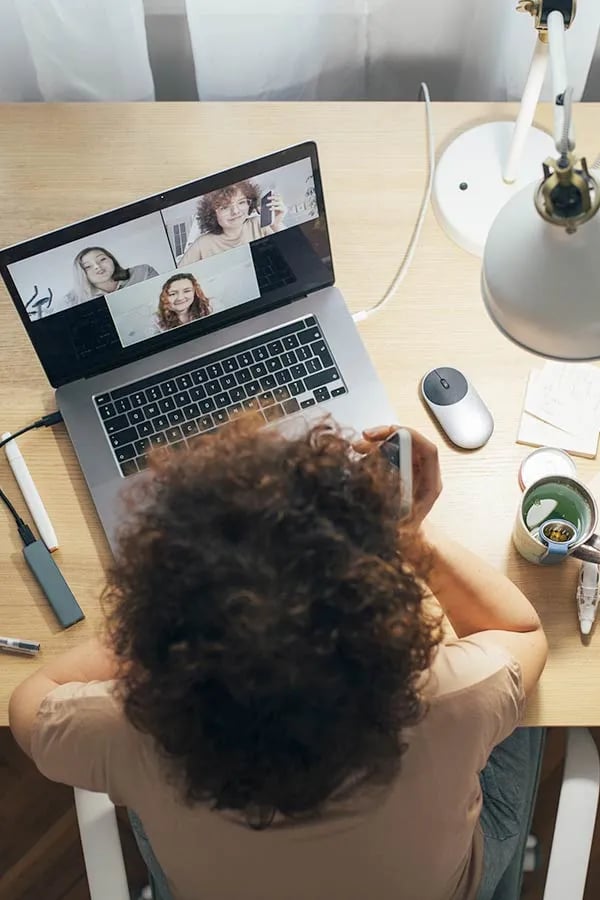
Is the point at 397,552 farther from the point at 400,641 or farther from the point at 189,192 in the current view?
the point at 189,192

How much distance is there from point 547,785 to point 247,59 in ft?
3.94

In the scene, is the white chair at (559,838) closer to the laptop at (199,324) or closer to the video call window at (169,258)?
the laptop at (199,324)

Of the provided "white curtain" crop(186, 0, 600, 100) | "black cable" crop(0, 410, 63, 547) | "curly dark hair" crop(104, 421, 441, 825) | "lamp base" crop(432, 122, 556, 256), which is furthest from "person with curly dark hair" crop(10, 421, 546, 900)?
"white curtain" crop(186, 0, 600, 100)

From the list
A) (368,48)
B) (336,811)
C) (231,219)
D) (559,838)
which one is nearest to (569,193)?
(231,219)

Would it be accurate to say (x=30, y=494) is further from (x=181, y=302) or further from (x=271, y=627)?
(x=271, y=627)

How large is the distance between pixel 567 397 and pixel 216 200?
0.45 m

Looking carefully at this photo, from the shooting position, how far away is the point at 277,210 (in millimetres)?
1045

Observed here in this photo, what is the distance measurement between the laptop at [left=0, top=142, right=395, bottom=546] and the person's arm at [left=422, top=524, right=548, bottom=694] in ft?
0.59

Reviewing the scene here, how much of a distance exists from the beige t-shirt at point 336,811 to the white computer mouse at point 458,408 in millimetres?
277

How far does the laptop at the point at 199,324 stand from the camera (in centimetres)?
101

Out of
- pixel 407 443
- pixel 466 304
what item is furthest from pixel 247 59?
pixel 407 443

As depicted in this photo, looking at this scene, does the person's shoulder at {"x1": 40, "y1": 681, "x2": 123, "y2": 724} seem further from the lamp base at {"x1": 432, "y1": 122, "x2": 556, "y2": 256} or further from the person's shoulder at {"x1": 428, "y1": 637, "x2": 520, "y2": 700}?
the lamp base at {"x1": 432, "y1": 122, "x2": 556, "y2": 256}

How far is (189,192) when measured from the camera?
990mm

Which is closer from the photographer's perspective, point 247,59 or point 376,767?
point 376,767
